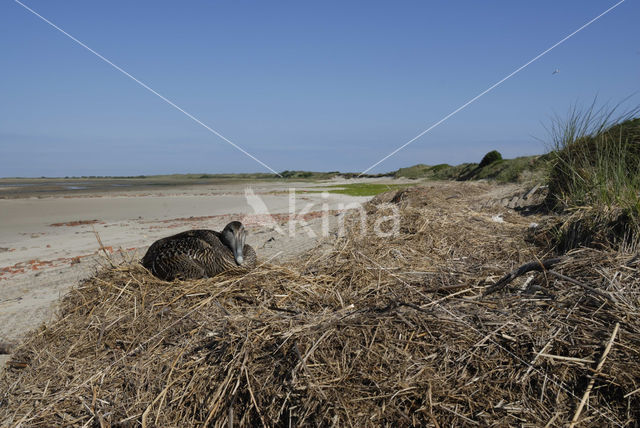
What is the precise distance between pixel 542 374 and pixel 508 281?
1181 mm

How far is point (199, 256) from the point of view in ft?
17.2

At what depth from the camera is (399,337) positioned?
3.20 metres

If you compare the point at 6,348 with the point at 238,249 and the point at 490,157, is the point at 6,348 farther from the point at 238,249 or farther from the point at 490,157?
the point at 490,157

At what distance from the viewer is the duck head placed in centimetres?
549

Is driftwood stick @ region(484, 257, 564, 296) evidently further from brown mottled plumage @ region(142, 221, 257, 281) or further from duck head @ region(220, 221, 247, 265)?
duck head @ region(220, 221, 247, 265)

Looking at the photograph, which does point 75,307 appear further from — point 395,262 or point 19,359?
point 395,262

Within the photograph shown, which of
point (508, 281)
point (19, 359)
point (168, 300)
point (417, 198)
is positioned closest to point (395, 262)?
point (508, 281)

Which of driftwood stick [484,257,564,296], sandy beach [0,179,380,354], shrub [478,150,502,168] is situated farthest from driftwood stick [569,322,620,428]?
shrub [478,150,502,168]

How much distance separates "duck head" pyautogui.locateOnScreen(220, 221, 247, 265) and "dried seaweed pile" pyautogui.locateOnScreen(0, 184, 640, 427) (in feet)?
2.47

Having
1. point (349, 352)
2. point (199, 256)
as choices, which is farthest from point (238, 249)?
point (349, 352)

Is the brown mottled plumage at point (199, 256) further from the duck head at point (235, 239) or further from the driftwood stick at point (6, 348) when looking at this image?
the driftwood stick at point (6, 348)

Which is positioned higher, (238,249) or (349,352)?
(238,249)

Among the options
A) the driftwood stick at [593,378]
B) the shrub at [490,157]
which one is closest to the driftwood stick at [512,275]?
the driftwood stick at [593,378]

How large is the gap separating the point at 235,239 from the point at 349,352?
2.84 meters
